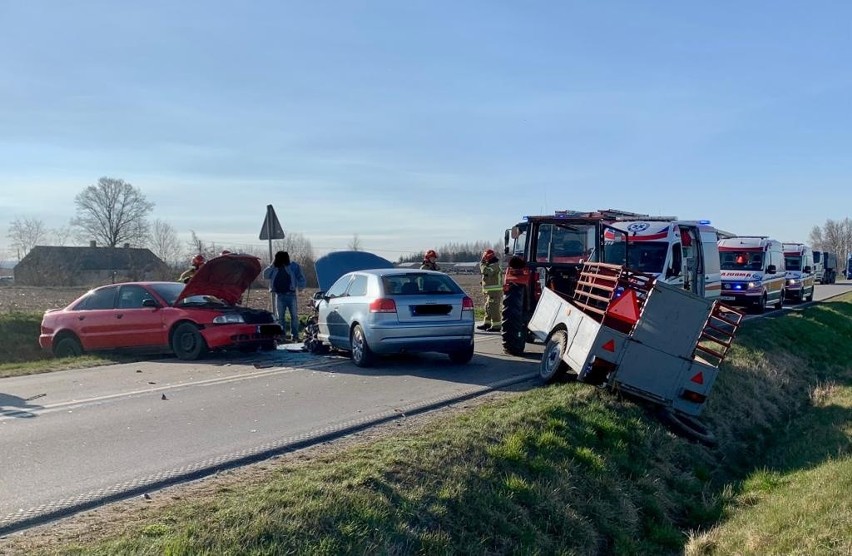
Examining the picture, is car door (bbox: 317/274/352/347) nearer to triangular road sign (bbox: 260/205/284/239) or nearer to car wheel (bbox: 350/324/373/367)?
car wheel (bbox: 350/324/373/367)

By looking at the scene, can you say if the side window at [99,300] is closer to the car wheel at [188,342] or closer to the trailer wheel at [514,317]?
the car wheel at [188,342]

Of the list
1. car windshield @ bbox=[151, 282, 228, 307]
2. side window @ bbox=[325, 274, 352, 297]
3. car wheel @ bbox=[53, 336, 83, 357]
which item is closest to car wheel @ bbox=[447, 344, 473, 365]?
side window @ bbox=[325, 274, 352, 297]

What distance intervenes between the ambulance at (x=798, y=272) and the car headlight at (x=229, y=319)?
25278mm

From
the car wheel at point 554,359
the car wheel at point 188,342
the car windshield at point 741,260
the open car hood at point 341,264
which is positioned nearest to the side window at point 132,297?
the car wheel at point 188,342

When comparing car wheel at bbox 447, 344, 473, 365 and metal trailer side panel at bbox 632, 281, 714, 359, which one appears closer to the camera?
metal trailer side panel at bbox 632, 281, 714, 359

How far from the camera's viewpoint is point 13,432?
24.7 feet

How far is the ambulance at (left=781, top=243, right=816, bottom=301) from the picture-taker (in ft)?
104

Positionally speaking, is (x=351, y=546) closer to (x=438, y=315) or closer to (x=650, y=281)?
(x=650, y=281)

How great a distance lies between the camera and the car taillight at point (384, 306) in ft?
37.5

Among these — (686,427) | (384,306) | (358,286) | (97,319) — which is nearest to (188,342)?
(97,319)

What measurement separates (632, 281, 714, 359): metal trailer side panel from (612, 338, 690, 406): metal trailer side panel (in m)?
0.09

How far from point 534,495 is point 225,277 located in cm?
903

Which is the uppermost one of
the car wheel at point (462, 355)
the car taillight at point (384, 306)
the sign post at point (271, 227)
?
the sign post at point (271, 227)

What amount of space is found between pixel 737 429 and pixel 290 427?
22.3ft
